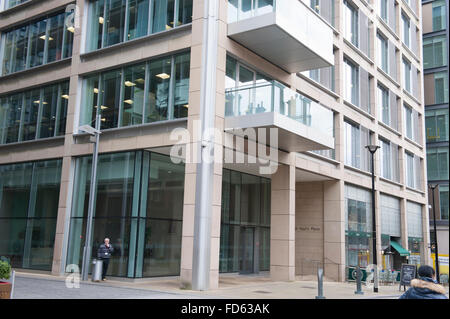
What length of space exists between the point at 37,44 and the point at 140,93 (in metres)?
8.82

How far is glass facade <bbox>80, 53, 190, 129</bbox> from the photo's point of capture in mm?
19156

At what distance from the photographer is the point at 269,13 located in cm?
1794

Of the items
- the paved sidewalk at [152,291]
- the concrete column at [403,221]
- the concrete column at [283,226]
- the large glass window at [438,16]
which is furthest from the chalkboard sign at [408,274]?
the large glass window at [438,16]

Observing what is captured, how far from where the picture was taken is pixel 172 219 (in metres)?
20.4

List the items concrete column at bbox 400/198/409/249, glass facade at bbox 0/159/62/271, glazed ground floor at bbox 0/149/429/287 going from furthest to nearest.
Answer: concrete column at bbox 400/198/409/249
glass facade at bbox 0/159/62/271
glazed ground floor at bbox 0/149/429/287

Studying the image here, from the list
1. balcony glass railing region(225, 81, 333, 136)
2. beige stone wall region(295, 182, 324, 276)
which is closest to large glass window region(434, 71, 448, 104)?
beige stone wall region(295, 182, 324, 276)

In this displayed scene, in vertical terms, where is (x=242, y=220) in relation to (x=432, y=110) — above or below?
below

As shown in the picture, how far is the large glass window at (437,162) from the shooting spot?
161 feet

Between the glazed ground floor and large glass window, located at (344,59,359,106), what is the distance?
217 inches

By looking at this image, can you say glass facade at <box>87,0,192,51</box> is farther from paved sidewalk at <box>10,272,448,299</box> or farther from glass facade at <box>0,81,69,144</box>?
paved sidewalk at <box>10,272,448,299</box>

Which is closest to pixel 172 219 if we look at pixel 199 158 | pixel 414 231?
pixel 199 158

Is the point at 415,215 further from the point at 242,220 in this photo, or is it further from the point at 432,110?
the point at 242,220
